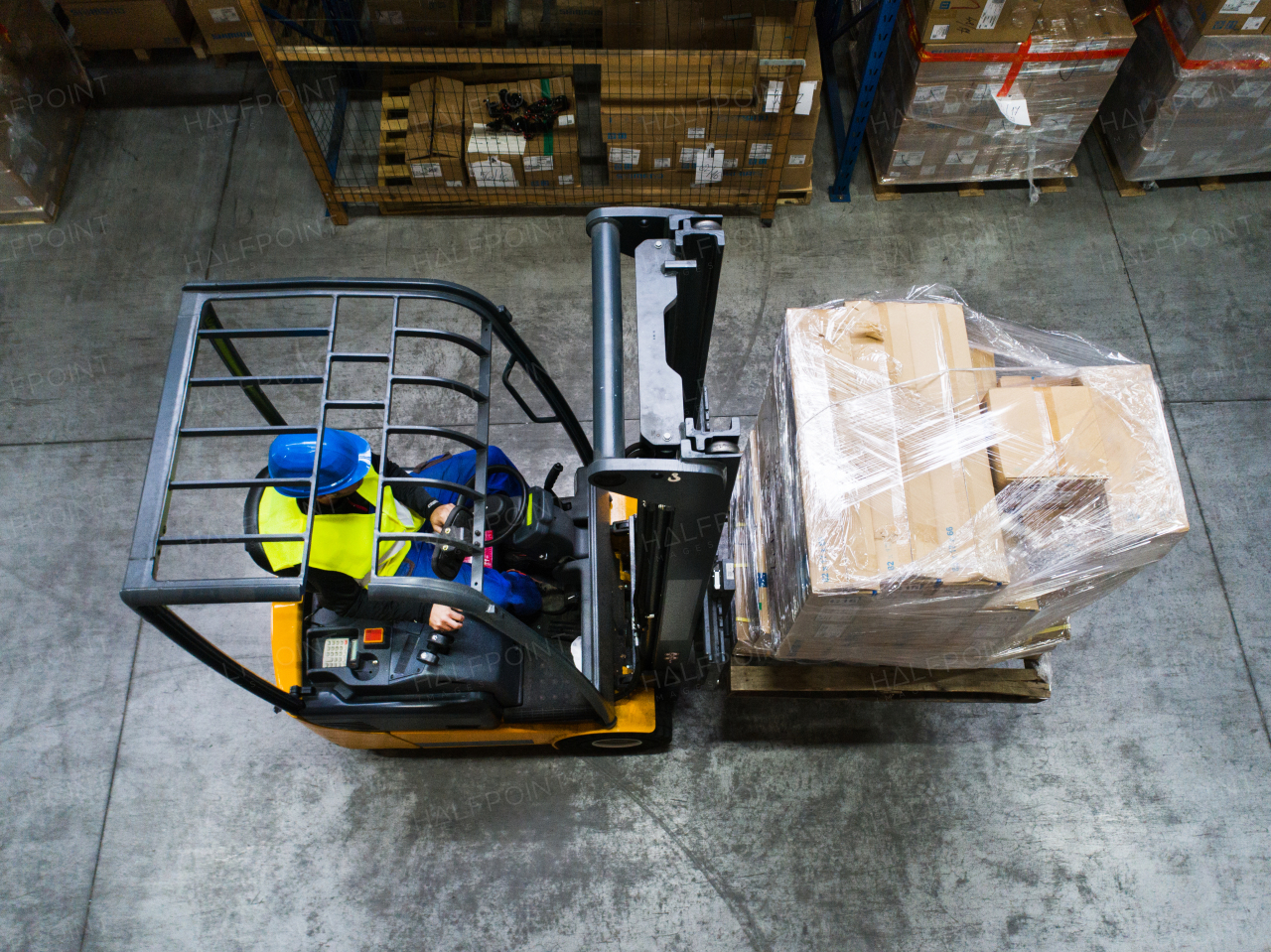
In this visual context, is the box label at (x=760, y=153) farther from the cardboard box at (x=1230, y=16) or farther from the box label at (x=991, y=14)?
the cardboard box at (x=1230, y=16)

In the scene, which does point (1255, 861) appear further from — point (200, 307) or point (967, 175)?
point (200, 307)

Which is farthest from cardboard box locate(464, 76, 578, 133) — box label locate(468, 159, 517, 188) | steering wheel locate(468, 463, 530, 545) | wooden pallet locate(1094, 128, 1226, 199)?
wooden pallet locate(1094, 128, 1226, 199)

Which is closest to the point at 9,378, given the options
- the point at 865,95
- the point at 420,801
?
the point at 420,801

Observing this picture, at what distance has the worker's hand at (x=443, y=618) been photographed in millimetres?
2771

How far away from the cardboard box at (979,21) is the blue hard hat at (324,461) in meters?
3.57

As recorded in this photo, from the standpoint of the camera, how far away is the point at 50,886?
3.43m

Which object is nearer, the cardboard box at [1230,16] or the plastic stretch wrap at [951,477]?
the plastic stretch wrap at [951,477]

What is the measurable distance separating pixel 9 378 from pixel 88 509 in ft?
3.56

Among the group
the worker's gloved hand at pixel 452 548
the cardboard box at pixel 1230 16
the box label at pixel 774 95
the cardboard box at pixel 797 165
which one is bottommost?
the worker's gloved hand at pixel 452 548

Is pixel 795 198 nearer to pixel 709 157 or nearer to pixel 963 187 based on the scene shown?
pixel 709 157

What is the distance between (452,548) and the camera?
2.59 m

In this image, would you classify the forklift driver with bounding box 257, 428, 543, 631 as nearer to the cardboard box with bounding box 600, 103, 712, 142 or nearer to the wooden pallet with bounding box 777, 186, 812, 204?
the cardboard box with bounding box 600, 103, 712, 142

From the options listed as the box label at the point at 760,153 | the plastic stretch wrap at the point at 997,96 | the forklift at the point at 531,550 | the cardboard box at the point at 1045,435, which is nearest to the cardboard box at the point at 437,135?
the box label at the point at 760,153

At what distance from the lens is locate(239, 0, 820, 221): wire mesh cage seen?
4262 millimetres
